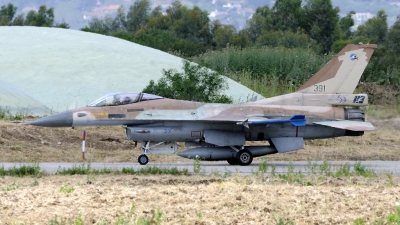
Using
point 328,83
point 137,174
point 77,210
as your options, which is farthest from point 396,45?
point 77,210

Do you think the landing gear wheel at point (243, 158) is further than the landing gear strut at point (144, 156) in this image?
Yes

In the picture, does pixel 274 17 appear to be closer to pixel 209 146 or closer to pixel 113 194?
pixel 209 146

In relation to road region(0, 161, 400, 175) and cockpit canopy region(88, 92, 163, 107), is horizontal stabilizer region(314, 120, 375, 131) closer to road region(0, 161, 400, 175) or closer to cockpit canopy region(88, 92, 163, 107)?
road region(0, 161, 400, 175)

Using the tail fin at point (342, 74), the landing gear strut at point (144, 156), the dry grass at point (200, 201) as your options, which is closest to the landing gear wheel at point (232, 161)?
the landing gear strut at point (144, 156)

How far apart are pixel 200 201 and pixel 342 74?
399 inches

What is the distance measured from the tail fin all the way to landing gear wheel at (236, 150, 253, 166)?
232 centimetres

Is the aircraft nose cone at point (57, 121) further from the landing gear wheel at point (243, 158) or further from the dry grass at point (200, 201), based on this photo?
the dry grass at point (200, 201)

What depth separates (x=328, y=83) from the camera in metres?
20.0

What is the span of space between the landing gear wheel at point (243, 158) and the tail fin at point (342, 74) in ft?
7.61

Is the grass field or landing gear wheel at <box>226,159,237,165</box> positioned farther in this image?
landing gear wheel at <box>226,159,237,165</box>

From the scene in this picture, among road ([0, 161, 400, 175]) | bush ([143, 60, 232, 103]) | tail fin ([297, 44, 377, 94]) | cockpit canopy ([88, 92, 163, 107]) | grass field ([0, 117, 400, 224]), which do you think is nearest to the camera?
grass field ([0, 117, 400, 224])

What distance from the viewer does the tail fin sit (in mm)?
19984

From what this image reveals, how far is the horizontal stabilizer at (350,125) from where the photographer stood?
18.9m

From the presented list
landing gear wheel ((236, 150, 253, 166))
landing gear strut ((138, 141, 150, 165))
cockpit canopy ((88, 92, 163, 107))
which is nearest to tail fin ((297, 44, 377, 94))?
landing gear wheel ((236, 150, 253, 166))
